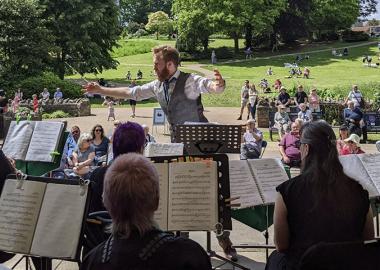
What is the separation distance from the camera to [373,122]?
19.0 m

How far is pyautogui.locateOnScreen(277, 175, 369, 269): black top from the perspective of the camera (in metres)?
3.58

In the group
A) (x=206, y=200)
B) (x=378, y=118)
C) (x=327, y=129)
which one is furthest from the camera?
(x=378, y=118)

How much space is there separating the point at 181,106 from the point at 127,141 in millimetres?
2061

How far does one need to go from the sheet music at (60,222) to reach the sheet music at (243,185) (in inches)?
71.0

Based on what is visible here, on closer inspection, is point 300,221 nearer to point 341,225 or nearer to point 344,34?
point 341,225

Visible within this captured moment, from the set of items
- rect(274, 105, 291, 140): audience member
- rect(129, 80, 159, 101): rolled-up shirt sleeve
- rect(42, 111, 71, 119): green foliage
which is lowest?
rect(42, 111, 71, 119): green foliage

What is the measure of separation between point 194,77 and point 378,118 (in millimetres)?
14248

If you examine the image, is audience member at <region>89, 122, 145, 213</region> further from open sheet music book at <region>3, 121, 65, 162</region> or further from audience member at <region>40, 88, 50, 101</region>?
audience member at <region>40, 88, 50, 101</region>

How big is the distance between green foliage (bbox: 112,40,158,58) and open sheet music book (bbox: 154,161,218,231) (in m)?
60.9

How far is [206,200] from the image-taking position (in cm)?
447

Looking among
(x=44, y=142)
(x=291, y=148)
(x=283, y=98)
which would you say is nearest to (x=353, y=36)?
(x=283, y=98)

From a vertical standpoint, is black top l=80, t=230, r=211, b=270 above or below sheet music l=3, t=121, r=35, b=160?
above

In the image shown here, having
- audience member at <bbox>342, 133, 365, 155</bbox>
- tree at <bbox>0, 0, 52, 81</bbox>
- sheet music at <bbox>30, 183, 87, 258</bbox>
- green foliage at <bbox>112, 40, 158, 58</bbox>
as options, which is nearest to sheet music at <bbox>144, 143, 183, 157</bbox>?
sheet music at <bbox>30, 183, 87, 258</bbox>

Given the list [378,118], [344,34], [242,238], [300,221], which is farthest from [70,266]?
[344,34]
